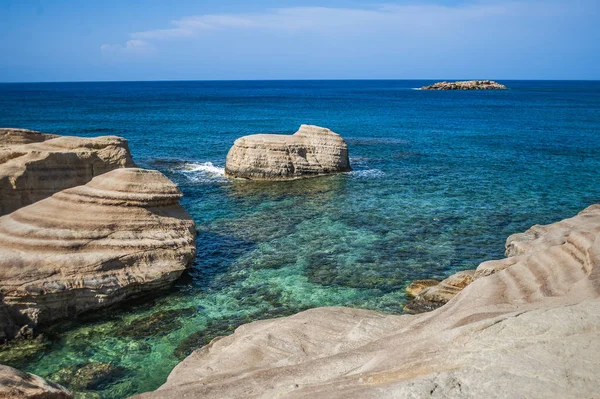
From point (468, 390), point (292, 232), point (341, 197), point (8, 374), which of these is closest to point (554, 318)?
point (468, 390)

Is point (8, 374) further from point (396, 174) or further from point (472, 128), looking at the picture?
point (472, 128)

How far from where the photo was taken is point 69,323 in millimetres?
13414

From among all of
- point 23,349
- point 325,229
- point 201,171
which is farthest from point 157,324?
point 201,171

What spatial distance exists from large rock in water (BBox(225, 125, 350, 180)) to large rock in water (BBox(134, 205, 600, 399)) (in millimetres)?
22568

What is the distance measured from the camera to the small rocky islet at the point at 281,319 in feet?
18.1

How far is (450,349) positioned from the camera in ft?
19.9

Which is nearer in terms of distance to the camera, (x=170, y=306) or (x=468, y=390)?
(x=468, y=390)

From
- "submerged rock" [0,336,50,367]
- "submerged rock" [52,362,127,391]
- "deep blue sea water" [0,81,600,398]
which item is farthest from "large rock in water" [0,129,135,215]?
"submerged rock" [52,362,127,391]

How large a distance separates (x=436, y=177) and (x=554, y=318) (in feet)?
92.8

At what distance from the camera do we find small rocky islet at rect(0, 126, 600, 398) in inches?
217

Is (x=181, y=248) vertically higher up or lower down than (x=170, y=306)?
higher up

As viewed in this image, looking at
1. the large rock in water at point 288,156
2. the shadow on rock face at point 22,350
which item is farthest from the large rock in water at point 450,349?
the large rock in water at point 288,156

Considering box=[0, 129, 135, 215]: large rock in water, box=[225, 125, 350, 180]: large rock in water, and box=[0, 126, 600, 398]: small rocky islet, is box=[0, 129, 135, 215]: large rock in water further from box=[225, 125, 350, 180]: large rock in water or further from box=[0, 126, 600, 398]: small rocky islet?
box=[225, 125, 350, 180]: large rock in water

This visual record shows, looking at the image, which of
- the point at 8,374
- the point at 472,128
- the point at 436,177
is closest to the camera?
the point at 8,374
